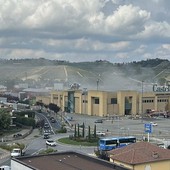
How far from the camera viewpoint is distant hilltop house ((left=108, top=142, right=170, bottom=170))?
19219mm

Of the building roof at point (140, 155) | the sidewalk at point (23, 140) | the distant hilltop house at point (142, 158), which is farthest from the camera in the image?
the sidewalk at point (23, 140)

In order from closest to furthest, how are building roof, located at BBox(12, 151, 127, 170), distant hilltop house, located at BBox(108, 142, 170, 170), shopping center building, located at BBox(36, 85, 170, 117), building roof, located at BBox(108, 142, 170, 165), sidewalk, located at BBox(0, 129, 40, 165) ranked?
building roof, located at BBox(12, 151, 127, 170), distant hilltop house, located at BBox(108, 142, 170, 170), building roof, located at BBox(108, 142, 170, 165), sidewalk, located at BBox(0, 129, 40, 165), shopping center building, located at BBox(36, 85, 170, 117)

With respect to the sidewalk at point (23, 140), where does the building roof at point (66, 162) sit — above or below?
above

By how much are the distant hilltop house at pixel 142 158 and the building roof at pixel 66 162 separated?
1.65m

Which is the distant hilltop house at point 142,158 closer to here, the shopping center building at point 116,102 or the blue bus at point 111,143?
the blue bus at point 111,143

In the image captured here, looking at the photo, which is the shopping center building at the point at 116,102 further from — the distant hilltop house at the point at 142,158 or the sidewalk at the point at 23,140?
the distant hilltop house at the point at 142,158

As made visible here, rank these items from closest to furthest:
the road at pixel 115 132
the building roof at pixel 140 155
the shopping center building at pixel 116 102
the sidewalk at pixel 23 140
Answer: the building roof at pixel 140 155 → the sidewalk at pixel 23 140 → the road at pixel 115 132 → the shopping center building at pixel 116 102

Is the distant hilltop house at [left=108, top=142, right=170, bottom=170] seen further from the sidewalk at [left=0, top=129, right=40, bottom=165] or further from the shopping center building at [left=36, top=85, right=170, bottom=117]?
the shopping center building at [left=36, top=85, right=170, bottom=117]

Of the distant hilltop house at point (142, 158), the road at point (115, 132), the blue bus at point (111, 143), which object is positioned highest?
the distant hilltop house at point (142, 158)

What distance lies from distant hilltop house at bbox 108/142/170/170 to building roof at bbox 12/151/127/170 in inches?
64.8

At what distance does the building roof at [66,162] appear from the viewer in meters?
17.1

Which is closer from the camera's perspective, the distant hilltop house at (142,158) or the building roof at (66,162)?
the building roof at (66,162)

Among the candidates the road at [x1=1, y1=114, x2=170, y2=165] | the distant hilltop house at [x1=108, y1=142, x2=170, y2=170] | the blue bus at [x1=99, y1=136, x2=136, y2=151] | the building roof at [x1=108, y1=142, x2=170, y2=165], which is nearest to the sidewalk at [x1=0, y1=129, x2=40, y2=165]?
the road at [x1=1, y1=114, x2=170, y2=165]

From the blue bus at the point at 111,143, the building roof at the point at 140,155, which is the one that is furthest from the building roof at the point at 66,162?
the blue bus at the point at 111,143
